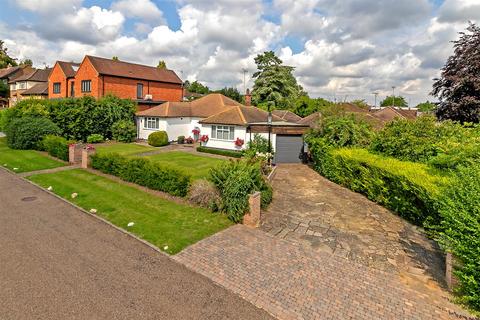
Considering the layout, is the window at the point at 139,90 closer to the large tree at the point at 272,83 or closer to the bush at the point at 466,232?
the large tree at the point at 272,83

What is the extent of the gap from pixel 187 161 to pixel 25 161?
1108 cm

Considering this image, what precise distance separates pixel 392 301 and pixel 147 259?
6.31 m

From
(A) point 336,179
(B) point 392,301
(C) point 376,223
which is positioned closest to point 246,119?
(A) point 336,179

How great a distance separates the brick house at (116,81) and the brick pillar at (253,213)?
30412 mm

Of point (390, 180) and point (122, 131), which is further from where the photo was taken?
point (122, 131)

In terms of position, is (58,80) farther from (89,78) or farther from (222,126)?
(222,126)

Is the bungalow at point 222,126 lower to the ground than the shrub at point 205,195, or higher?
higher

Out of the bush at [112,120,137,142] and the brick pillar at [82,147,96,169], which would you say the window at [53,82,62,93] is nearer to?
the bush at [112,120,137,142]

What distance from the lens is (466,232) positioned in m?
5.67

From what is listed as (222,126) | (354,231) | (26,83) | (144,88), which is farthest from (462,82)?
(26,83)

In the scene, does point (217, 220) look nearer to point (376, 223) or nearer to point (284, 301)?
point (284, 301)

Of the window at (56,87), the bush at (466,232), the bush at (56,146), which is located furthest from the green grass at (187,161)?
the window at (56,87)

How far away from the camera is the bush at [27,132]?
22828 mm

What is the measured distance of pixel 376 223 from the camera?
35.0 ft
